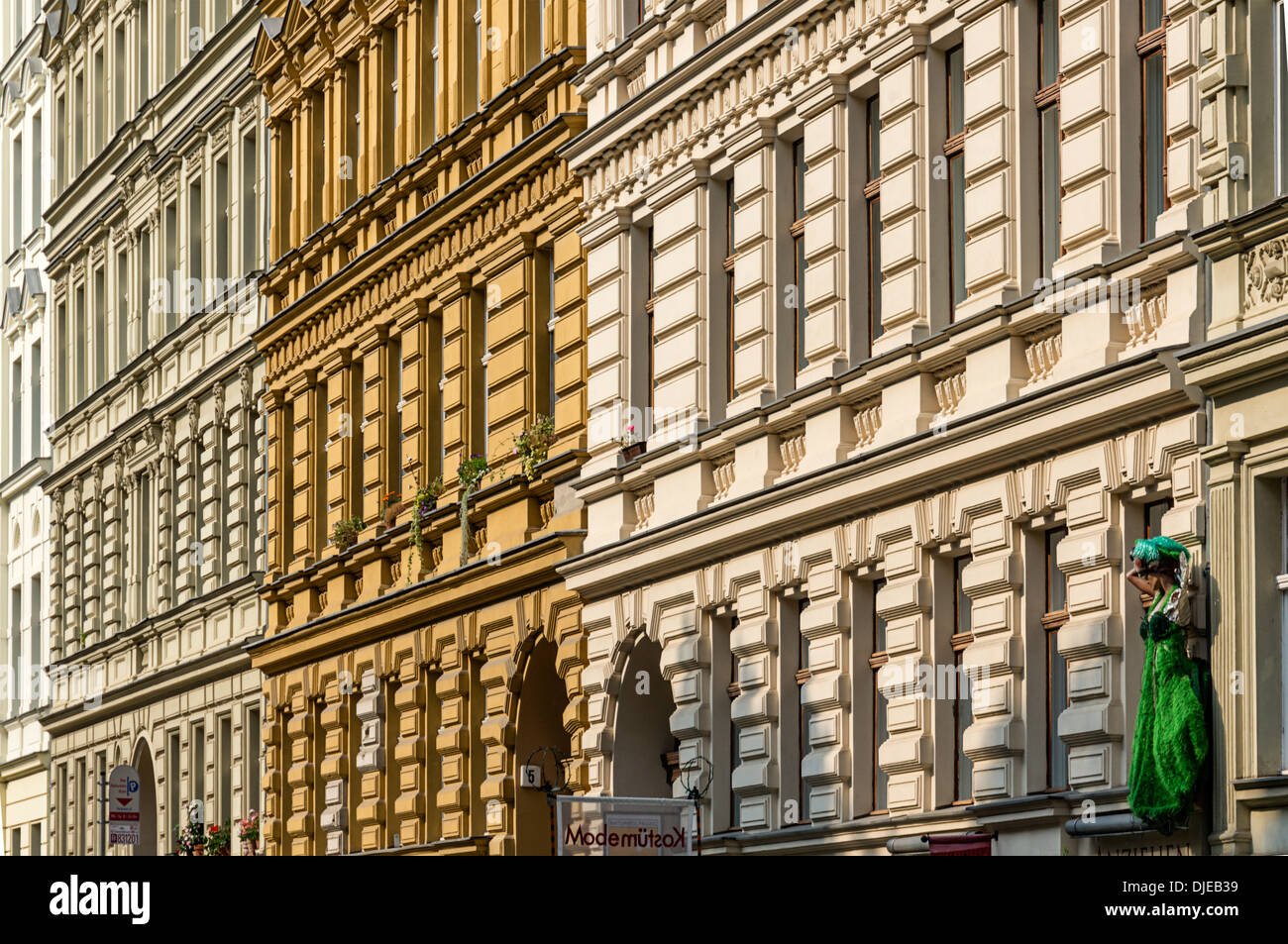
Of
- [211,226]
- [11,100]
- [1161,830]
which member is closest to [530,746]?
[1161,830]

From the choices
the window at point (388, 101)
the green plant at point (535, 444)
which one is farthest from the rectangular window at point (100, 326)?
the green plant at point (535, 444)

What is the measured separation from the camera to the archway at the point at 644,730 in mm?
29156

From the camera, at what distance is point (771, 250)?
26641 mm

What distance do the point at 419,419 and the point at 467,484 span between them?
8.47 feet

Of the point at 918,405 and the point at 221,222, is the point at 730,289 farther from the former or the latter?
the point at 221,222

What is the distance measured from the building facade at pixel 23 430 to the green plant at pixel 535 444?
26.6 m

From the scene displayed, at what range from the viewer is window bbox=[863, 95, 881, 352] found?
2492 centimetres

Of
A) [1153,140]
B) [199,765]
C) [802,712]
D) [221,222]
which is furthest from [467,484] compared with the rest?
[1153,140]

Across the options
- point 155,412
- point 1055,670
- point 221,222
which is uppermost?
point 221,222

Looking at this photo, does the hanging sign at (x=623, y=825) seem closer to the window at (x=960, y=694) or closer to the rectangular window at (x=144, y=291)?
the window at (x=960, y=694)

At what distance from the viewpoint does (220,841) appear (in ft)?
137

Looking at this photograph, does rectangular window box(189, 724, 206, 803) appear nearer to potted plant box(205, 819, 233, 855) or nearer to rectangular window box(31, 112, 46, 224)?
potted plant box(205, 819, 233, 855)
